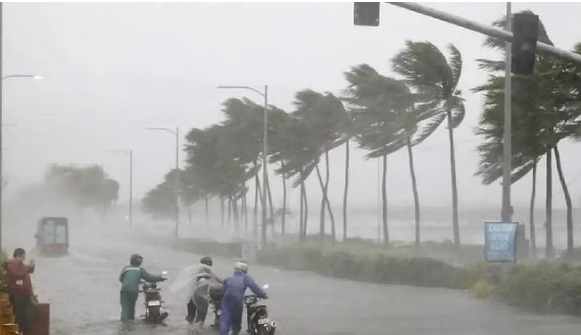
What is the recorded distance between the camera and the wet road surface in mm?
17391

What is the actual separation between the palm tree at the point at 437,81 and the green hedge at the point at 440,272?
4.11 metres

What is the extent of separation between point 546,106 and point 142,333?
15361 millimetres

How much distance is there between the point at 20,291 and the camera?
14.4 metres

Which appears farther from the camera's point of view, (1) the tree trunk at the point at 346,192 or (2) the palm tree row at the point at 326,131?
(1) the tree trunk at the point at 346,192

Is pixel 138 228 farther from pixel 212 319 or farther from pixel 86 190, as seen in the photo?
pixel 212 319

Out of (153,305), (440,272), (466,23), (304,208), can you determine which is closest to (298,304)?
(153,305)

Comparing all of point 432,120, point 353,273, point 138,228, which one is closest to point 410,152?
point 432,120

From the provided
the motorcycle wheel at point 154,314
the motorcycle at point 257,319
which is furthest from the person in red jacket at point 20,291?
the motorcycle at point 257,319

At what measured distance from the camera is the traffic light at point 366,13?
46.4 feet

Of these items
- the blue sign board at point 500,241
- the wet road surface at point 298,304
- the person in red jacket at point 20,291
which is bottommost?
the wet road surface at point 298,304

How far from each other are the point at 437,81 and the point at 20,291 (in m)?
19.6

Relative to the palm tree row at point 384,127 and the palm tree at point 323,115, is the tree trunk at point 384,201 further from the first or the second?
the palm tree at point 323,115

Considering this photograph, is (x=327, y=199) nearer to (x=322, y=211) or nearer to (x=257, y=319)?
(x=322, y=211)

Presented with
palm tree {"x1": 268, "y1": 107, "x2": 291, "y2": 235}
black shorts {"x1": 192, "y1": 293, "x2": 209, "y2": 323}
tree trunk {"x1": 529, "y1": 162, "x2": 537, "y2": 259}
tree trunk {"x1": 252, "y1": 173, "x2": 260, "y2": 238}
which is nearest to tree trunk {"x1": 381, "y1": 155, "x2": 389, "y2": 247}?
palm tree {"x1": 268, "y1": 107, "x2": 291, "y2": 235}
